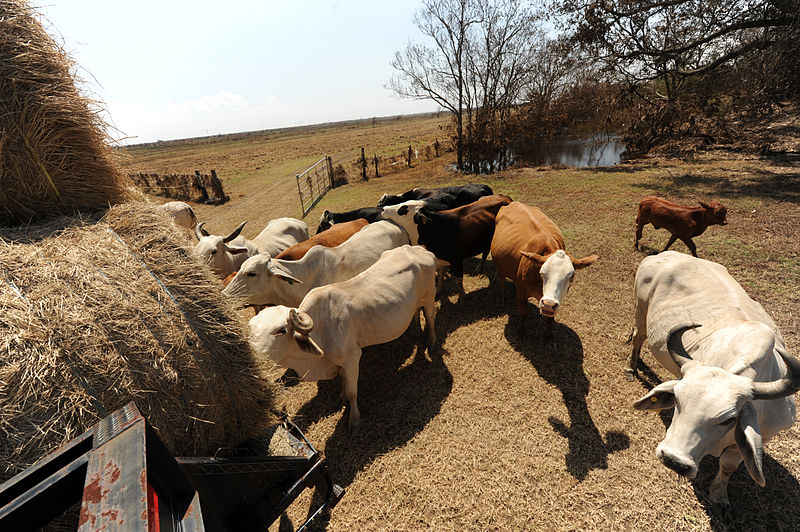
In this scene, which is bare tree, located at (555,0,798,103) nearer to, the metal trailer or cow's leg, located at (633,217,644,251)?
cow's leg, located at (633,217,644,251)

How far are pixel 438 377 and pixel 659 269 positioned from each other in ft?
9.67

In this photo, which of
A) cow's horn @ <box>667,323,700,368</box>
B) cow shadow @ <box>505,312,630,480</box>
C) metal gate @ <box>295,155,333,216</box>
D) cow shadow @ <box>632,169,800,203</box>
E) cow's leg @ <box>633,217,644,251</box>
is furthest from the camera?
metal gate @ <box>295,155,333,216</box>

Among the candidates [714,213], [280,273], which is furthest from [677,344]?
[714,213]

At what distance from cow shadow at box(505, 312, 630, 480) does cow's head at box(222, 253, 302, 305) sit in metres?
3.59

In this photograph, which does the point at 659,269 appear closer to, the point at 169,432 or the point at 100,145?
the point at 169,432

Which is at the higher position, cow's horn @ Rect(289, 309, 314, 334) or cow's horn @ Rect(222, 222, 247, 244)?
cow's horn @ Rect(222, 222, 247, 244)

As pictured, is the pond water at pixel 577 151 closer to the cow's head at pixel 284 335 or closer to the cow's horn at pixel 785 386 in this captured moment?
the cow's horn at pixel 785 386

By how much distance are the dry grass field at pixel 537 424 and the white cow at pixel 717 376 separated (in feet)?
1.93

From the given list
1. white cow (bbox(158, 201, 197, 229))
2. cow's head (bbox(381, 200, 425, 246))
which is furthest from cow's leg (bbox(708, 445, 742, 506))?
white cow (bbox(158, 201, 197, 229))

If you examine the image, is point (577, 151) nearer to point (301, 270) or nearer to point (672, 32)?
point (672, 32)

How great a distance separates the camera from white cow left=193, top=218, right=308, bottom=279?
5.53 meters

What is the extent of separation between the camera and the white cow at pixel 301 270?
458cm

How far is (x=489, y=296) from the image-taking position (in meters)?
6.25

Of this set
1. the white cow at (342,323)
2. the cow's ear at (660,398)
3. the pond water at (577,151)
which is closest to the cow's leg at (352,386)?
the white cow at (342,323)
